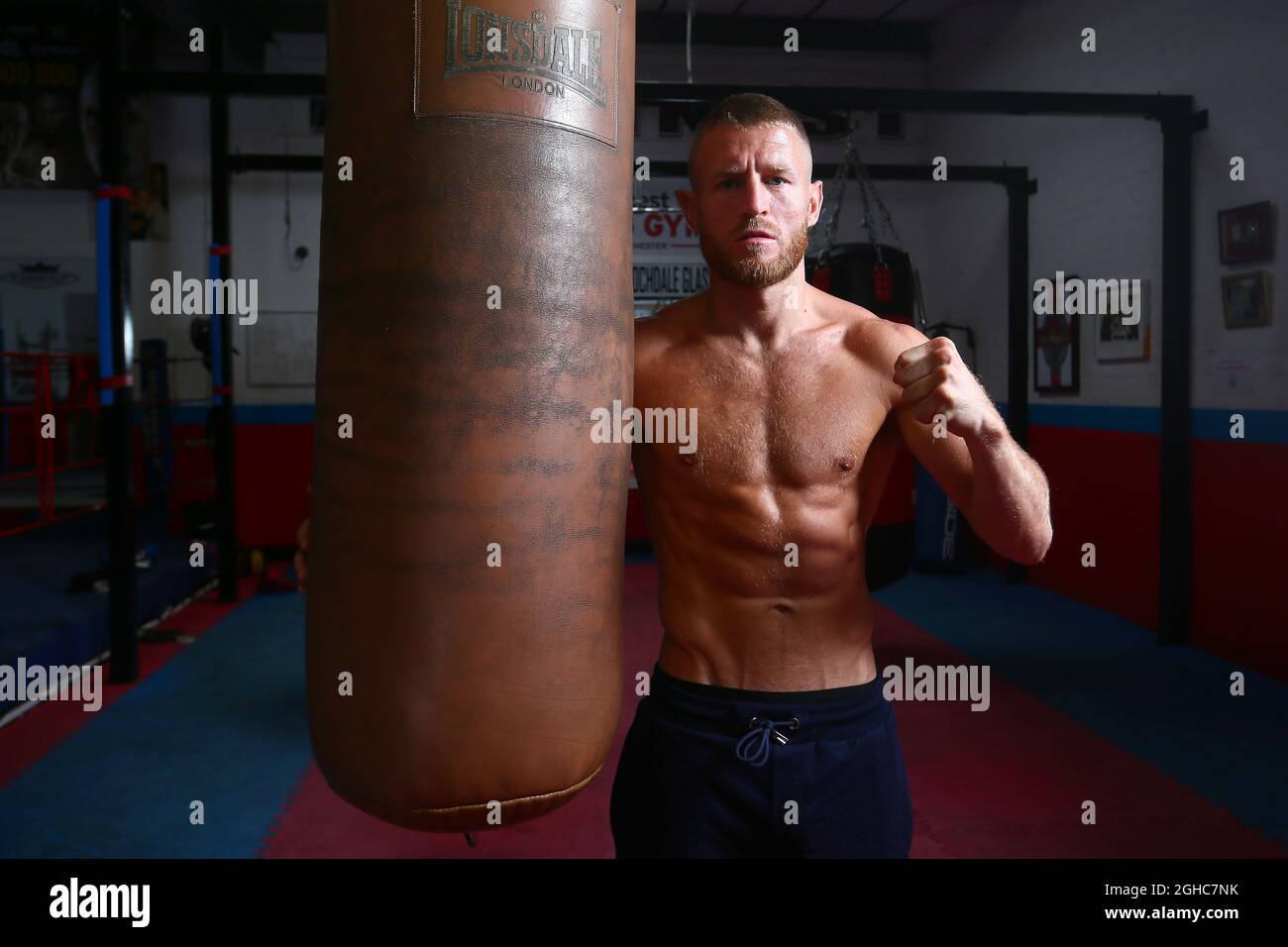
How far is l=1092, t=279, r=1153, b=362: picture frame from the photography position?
5.68 meters

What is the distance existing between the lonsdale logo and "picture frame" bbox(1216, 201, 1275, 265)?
459 cm

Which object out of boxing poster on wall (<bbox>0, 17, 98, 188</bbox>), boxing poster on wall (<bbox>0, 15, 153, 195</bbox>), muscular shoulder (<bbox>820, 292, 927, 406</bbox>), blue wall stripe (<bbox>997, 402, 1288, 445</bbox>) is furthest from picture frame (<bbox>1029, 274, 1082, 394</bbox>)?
boxing poster on wall (<bbox>0, 17, 98, 188</bbox>)

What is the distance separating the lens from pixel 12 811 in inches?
127

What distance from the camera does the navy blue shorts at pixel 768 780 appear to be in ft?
5.42

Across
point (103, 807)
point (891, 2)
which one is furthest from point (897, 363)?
point (891, 2)

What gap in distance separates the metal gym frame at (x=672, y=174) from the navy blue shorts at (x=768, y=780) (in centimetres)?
289

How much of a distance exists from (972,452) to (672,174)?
5158mm

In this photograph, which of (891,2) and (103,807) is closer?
(103,807)

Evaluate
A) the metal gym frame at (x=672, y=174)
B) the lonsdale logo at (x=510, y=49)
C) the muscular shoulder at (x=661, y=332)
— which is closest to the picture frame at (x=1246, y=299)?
the metal gym frame at (x=672, y=174)

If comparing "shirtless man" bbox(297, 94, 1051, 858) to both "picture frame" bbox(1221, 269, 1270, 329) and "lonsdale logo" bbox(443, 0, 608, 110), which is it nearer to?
"lonsdale logo" bbox(443, 0, 608, 110)

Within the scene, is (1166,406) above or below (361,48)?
below

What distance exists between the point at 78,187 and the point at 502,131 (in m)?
8.72

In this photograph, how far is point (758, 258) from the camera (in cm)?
161
